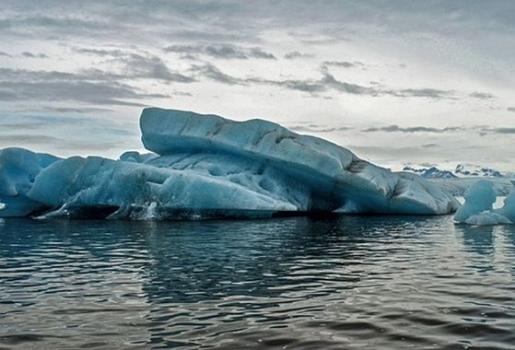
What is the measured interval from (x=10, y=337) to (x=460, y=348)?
5.00 meters

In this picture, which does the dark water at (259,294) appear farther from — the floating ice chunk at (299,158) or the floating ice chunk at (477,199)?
the floating ice chunk at (299,158)

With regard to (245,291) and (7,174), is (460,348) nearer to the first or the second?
(245,291)

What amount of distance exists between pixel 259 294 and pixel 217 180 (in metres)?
19.7

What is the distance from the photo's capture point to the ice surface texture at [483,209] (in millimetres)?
26266

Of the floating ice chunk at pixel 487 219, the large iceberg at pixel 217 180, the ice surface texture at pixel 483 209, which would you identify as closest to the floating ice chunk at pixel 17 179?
the large iceberg at pixel 217 180

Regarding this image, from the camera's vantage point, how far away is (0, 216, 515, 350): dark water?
21.9ft

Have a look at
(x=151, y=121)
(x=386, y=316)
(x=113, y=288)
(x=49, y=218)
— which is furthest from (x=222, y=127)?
(x=386, y=316)

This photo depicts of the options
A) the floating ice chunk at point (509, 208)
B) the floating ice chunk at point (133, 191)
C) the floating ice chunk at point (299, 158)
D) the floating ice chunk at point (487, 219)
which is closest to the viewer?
the floating ice chunk at point (487, 219)

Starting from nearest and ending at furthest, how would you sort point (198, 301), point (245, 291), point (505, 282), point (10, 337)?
1. point (10, 337)
2. point (198, 301)
3. point (245, 291)
4. point (505, 282)

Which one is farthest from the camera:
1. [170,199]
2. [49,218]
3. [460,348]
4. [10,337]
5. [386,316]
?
[49,218]

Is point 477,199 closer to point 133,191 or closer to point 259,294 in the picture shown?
point 133,191

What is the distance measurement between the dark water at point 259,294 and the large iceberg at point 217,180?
10.6 m

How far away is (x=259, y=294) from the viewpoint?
9406mm

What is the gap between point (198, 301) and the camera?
8828 mm
